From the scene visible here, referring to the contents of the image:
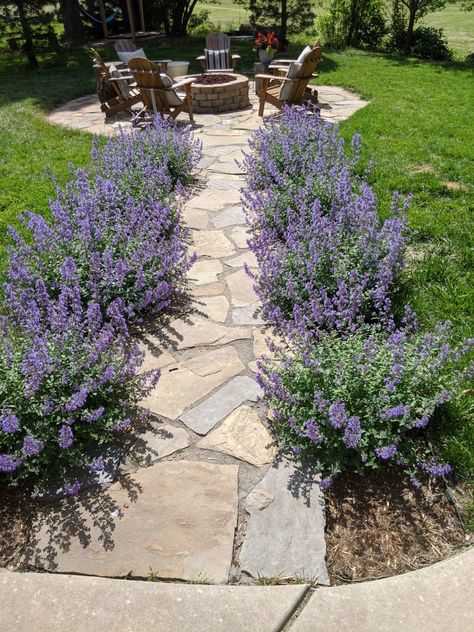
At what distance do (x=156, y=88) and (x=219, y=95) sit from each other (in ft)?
4.88

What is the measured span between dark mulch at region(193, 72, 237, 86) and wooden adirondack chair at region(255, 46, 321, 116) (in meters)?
0.85

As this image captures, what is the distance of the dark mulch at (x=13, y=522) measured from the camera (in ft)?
A: 7.25

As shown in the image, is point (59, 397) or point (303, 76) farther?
point (303, 76)

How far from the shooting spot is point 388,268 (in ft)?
11.3

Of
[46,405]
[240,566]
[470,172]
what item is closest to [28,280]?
[46,405]

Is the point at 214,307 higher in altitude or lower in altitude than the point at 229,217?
lower

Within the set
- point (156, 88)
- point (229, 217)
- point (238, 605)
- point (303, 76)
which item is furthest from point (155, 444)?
point (303, 76)

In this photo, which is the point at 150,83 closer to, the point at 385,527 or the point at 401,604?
the point at 385,527

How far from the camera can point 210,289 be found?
4.02 metres

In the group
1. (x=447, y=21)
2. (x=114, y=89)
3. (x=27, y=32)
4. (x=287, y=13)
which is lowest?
(x=114, y=89)

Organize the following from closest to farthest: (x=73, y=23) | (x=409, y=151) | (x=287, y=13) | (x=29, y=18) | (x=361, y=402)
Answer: (x=361, y=402) < (x=409, y=151) < (x=29, y=18) < (x=73, y=23) < (x=287, y=13)

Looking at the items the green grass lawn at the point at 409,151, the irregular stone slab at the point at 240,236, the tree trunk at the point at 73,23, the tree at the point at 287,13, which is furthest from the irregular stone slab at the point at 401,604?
the tree at the point at 287,13

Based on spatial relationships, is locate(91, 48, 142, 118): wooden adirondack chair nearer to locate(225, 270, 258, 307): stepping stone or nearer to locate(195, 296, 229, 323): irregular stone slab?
locate(225, 270, 258, 307): stepping stone

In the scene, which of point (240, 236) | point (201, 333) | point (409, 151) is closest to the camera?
point (201, 333)
